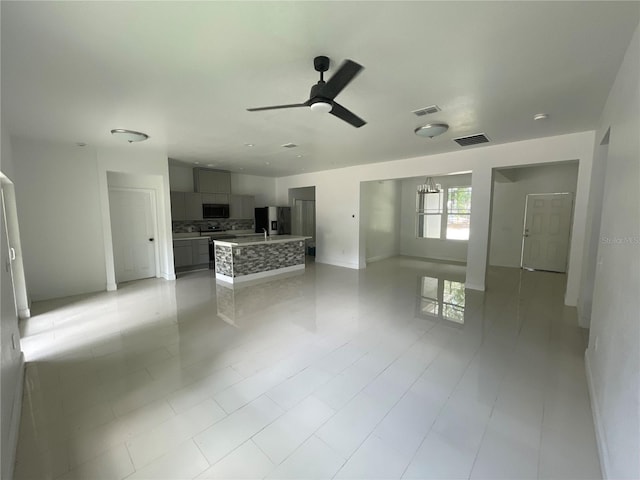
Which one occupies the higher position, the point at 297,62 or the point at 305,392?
the point at 297,62

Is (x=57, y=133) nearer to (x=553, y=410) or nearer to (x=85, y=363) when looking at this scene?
(x=85, y=363)

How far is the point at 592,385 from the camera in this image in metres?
2.17

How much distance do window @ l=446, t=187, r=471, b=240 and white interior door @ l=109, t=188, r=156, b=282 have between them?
7.62m

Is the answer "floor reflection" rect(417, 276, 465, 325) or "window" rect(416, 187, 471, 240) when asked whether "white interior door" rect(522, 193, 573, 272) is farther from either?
"floor reflection" rect(417, 276, 465, 325)

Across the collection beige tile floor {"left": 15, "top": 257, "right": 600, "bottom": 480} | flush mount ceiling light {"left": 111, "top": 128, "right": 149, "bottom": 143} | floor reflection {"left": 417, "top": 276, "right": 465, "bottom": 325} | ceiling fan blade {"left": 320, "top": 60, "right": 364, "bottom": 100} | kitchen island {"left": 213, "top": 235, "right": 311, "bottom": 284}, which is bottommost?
beige tile floor {"left": 15, "top": 257, "right": 600, "bottom": 480}

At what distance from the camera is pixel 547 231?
653cm

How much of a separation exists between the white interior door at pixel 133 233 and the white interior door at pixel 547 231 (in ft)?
28.8

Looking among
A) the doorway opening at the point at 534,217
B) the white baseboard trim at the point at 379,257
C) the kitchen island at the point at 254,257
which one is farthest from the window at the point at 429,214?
the kitchen island at the point at 254,257

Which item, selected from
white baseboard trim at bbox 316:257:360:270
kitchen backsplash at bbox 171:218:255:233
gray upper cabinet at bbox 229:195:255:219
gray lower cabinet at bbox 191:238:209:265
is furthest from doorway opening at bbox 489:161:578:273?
gray lower cabinet at bbox 191:238:209:265

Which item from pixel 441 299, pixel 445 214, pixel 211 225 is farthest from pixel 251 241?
pixel 445 214

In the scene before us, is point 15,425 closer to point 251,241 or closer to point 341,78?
point 341,78

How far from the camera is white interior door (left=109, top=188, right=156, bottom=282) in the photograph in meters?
5.58

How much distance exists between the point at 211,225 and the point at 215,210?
497 millimetres

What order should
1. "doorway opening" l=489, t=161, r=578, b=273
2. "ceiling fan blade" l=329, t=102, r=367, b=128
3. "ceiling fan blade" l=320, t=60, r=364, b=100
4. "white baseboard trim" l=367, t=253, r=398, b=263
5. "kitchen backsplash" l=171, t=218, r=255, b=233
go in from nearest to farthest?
"ceiling fan blade" l=320, t=60, r=364, b=100 < "ceiling fan blade" l=329, t=102, r=367, b=128 < "doorway opening" l=489, t=161, r=578, b=273 < "kitchen backsplash" l=171, t=218, r=255, b=233 < "white baseboard trim" l=367, t=253, r=398, b=263
